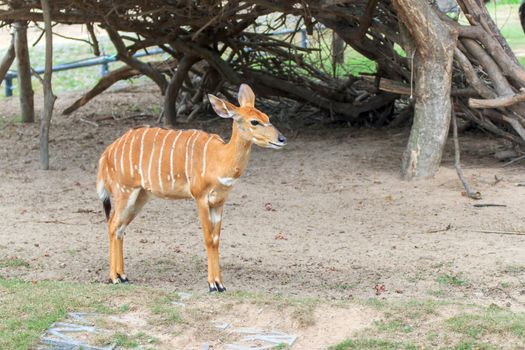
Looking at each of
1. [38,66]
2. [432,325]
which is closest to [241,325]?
[432,325]

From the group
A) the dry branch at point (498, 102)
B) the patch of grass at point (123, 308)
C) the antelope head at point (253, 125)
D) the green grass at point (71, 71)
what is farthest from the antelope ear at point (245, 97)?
the green grass at point (71, 71)

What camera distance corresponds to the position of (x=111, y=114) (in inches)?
537

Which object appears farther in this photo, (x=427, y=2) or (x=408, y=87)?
(x=408, y=87)

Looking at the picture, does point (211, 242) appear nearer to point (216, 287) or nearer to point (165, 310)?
point (216, 287)

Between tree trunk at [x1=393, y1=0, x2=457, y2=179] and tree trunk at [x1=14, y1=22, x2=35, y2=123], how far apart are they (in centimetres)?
532

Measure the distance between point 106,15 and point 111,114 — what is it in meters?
3.55

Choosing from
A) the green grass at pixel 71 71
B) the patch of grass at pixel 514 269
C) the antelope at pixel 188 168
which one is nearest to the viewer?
the antelope at pixel 188 168

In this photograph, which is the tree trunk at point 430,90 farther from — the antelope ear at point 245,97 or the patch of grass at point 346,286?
the antelope ear at point 245,97

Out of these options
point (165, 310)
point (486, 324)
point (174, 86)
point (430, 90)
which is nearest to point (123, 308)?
point (165, 310)

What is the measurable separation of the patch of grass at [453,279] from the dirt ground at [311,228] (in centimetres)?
2

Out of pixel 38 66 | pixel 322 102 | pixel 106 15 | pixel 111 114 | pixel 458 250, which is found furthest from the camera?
pixel 38 66

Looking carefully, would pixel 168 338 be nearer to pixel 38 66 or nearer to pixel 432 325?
pixel 432 325

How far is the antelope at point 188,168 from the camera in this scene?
567 centimetres

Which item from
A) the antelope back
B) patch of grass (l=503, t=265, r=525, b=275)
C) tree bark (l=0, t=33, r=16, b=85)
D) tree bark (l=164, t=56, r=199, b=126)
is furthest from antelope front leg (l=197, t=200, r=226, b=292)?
tree bark (l=0, t=33, r=16, b=85)
